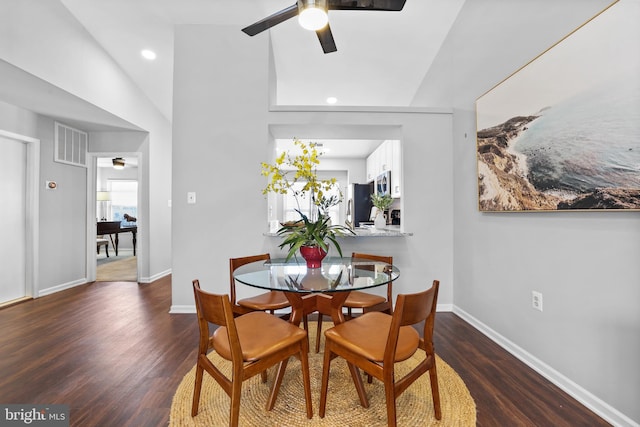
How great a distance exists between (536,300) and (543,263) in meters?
0.28

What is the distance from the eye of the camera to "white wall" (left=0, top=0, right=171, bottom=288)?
95.7 inches

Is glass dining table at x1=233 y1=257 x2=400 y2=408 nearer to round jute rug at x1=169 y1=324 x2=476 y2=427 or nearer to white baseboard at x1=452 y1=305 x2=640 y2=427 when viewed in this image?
round jute rug at x1=169 y1=324 x2=476 y2=427

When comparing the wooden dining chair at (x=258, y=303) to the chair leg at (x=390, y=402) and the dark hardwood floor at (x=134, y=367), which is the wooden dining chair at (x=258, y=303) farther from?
the chair leg at (x=390, y=402)

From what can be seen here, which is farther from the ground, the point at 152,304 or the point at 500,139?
the point at 500,139

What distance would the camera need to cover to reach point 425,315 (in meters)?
1.25

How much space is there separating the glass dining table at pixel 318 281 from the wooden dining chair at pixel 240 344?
190mm

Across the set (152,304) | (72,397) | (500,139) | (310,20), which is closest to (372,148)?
(500,139)

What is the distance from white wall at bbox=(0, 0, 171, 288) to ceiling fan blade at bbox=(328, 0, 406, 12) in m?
2.78

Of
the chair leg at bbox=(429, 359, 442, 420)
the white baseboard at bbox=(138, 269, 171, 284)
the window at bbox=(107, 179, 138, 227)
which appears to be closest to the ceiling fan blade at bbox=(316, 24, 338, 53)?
the chair leg at bbox=(429, 359, 442, 420)

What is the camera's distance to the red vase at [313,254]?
1.80 meters

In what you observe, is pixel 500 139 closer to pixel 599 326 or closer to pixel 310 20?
pixel 599 326

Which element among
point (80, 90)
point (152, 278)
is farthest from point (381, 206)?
point (152, 278)

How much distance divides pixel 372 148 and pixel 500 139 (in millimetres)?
4338

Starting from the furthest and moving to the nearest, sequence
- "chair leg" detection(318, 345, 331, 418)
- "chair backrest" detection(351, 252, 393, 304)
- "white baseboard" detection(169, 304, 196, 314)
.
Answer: "white baseboard" detection(169, 304, 196, 314), "chair backrest" detection(351, 252, 393, 304), "chair leg" detection(318, 345, 331, 418)
